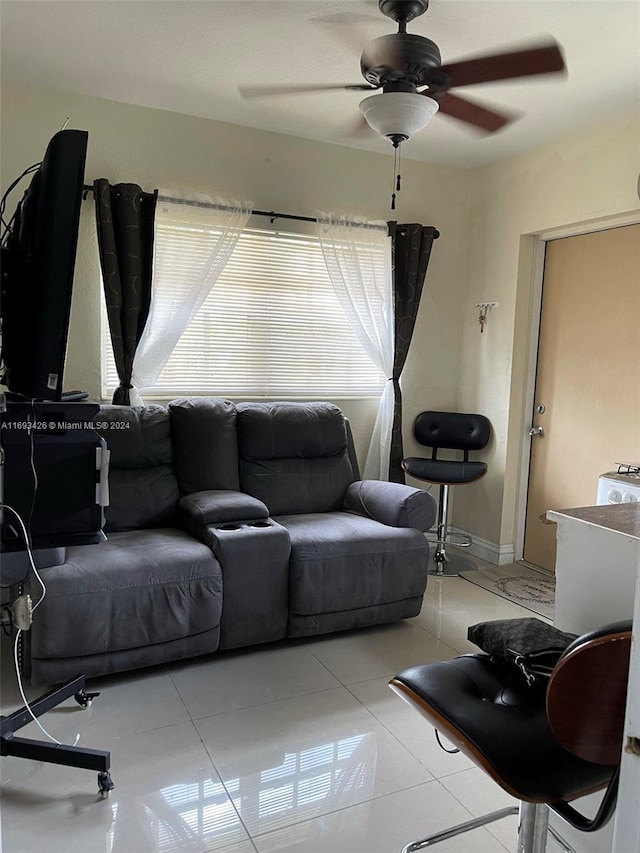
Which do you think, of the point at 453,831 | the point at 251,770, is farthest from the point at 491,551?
the point at 453,831

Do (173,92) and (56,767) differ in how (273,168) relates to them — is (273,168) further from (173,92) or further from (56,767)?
(56,767)

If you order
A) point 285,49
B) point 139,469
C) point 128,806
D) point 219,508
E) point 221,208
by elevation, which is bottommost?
point 128,806

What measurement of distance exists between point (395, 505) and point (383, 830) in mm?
1609

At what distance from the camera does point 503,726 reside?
4.18 ft

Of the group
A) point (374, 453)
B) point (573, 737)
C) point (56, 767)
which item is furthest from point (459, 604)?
point (573, 737)

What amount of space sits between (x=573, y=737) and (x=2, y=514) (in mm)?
1393

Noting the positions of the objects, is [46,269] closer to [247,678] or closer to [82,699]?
[82,699]

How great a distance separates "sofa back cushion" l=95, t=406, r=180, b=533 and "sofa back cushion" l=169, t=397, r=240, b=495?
2.1 inches

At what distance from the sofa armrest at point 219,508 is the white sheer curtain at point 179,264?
29.7 inches

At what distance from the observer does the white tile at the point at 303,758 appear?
1.88m

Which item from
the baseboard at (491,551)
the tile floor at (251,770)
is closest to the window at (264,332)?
the baseboard at (491,551)

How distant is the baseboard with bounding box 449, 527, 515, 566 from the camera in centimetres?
416

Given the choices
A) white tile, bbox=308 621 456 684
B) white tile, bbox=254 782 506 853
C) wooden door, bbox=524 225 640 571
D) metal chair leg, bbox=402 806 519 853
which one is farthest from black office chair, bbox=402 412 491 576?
metal chair leg, bbox=402 806 519 853

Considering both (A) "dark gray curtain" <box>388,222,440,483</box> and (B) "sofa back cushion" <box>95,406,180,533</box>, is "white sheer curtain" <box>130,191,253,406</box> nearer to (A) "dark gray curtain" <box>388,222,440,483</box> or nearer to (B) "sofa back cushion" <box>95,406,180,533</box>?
(B) "sofa back cushion" <box>95,406,180,533</box>
